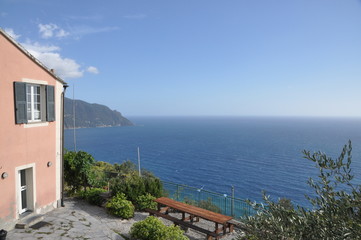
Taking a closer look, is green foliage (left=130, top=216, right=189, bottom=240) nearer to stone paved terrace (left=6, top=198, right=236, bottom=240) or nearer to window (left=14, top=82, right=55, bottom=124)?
stone paved terrace (left=6, top=198, right=236, bottom=240)

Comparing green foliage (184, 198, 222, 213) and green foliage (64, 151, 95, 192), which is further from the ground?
green foliage (64, 151, 95, 192)

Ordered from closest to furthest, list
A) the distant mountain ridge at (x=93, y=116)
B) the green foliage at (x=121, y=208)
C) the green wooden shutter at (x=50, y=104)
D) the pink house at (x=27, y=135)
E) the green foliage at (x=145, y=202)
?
1. the pink house at (x=27, y=135)
2. the green wooden shutter at (x=50, y=104)
3. the green foliage at (x=121, y=208)
4. the green foliage at (x=145, y=202)
5. the distant mountain ridge at (x=93, y=116)

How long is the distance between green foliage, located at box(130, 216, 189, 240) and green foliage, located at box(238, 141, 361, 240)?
4.23 meters

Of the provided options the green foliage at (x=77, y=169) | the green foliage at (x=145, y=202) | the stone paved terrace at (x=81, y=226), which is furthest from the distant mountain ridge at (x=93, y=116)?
the green foliage at (x=145, y=202)

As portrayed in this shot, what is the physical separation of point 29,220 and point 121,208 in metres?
2.93

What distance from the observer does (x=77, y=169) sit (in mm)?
10836

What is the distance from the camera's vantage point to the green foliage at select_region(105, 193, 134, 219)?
8.97 metres

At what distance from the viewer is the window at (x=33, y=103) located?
7363mm

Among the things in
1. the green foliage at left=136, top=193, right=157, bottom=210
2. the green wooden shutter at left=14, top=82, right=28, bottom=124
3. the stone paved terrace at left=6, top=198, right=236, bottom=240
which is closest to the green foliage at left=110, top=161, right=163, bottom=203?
the green foliage at left=136, top=193, right=157, bottom=210

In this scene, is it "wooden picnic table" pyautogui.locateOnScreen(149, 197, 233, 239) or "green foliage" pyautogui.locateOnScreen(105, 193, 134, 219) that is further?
"green foliage" pyautogui.locateOnScreen(105, 193, 134, 219)

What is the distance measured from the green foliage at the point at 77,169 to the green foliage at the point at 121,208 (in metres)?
2.34

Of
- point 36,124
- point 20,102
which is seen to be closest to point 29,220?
point 36,124

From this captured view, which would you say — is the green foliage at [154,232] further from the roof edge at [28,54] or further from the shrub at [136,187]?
the roof edge at [28,54]

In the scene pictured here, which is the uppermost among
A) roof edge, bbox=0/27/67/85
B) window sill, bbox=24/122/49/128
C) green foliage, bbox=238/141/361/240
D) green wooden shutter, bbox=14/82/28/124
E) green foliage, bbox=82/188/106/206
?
roof edge, bbox=0/27/67/85
